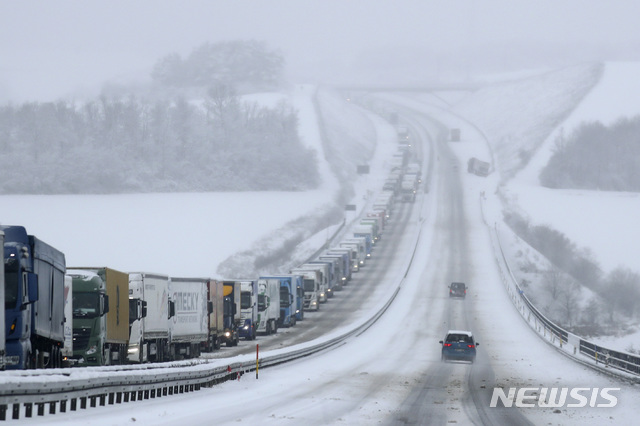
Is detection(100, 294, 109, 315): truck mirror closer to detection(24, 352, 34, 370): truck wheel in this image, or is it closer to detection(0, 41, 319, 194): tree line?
detection(24, 352, 34, 370): truck wheel

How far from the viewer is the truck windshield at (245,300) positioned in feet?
173

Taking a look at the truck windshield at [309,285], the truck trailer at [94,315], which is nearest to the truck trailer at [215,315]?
the truck trailer at [94,315]

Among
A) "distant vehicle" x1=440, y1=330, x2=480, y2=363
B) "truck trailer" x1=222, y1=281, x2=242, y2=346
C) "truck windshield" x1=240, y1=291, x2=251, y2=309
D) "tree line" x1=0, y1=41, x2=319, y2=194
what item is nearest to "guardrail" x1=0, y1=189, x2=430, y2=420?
"distant vehicle" x1=440, y1=330, x2=480, y2=363

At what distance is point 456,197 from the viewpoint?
147625 millimetres

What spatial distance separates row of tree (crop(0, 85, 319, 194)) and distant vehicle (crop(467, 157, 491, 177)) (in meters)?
28.7

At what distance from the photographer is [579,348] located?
→ 1857 inches

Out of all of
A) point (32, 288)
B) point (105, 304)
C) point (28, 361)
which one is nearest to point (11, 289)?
point (32, 288)

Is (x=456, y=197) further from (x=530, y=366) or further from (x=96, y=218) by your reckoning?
(x=530, y=366)

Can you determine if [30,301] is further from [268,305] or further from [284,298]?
[284,298]

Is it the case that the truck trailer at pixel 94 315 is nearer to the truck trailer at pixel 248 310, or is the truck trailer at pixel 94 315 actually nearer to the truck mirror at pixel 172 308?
the truck mirror at pixel 172 308

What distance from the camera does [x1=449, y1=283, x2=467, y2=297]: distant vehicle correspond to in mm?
79200

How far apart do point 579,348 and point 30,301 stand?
106 ft

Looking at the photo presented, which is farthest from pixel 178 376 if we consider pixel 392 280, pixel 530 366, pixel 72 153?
pixel 72 153

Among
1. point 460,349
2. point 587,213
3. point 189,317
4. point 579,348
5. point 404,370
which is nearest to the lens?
point 404,370
